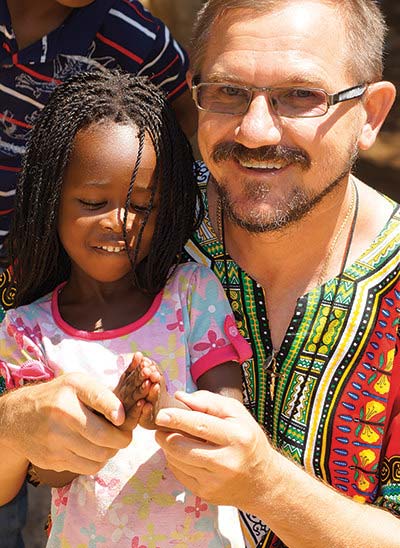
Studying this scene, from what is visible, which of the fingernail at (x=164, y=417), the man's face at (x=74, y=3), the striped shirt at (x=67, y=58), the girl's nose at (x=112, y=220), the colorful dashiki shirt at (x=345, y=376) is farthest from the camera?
the striped shirt at (x=67, y=58)

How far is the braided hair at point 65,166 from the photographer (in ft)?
7.86

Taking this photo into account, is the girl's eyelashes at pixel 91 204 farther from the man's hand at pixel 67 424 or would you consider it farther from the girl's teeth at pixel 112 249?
the man's hand at pixel 67 424

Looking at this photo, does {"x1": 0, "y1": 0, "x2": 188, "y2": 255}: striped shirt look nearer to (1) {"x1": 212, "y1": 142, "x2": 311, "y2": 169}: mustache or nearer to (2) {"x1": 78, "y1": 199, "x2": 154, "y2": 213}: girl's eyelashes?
(1) {"x1": 212, "y1": 142, "x2": 311, "y2": 169}: mustache

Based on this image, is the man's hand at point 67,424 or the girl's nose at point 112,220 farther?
the girl's nose at point 112,220

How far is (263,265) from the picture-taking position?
2.73m

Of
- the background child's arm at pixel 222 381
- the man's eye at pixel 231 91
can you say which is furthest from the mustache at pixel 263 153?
the background child's arm at pixel 222 381

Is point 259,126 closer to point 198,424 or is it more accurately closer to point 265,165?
point 265,165

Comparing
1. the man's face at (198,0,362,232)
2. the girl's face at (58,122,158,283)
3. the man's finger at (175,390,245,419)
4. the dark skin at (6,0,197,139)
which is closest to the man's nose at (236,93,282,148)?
the man's face at (198,0,362,232)

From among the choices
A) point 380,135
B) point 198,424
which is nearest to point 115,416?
point 198,424

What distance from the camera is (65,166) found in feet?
7.80

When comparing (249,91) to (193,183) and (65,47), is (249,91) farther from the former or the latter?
(65,47)

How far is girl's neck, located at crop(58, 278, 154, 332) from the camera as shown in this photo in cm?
241

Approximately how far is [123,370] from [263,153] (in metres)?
0.60

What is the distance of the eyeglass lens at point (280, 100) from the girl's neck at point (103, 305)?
488 mm
